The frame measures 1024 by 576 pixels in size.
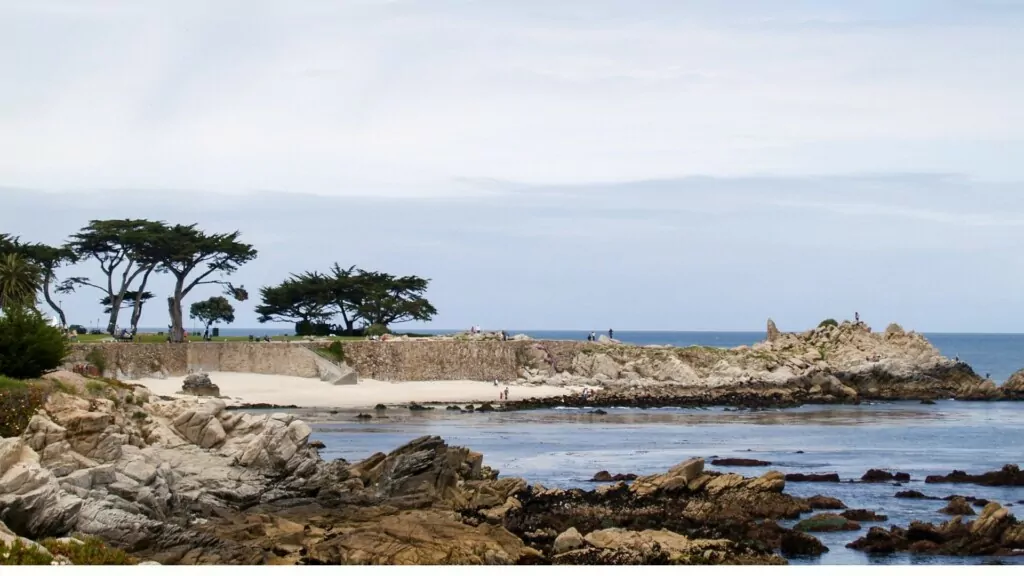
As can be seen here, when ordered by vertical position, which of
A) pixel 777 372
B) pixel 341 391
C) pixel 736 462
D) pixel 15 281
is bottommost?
pixel 736 462

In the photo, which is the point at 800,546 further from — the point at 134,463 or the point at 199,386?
the point at 199,386

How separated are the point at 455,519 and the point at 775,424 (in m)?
28.6

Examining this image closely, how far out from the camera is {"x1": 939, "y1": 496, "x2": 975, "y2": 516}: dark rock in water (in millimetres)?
25547

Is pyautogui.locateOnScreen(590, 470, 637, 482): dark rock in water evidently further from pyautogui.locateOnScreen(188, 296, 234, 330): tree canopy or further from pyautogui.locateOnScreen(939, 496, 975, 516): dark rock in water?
pyautogui.locateOnScreen(188, 296, 234, 330): tree canopy

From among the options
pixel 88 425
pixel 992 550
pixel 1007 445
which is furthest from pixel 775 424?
pixel 88 425

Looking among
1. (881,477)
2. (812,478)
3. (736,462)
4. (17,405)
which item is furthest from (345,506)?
(881,477)

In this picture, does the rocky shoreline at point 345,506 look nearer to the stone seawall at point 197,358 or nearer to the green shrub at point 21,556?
the green shrub at point 21,556

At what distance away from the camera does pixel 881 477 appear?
31641 millimetres

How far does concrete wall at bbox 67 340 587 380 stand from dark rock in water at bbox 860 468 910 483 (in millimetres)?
30027

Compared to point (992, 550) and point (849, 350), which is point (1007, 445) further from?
point (849, 350)

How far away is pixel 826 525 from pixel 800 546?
2.65 meters

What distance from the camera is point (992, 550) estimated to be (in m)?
21.5

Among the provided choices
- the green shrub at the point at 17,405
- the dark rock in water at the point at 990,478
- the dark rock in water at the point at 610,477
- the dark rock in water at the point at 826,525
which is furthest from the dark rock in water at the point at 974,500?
the green shrub at the point at 17,405

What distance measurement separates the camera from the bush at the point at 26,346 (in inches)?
981
